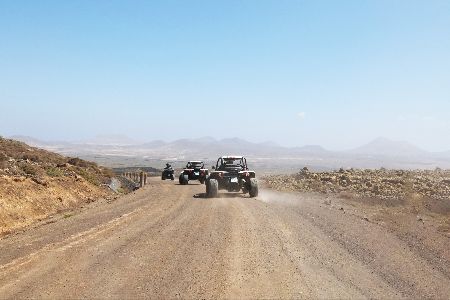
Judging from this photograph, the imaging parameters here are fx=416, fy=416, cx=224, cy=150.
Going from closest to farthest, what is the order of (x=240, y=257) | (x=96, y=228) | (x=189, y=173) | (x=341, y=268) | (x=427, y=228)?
(x=341, y=268)
(x=240, y=257)
(x=96, y=228)
(x=427, y=228)
(x=189, y=173)

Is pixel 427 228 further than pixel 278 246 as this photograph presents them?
Yes

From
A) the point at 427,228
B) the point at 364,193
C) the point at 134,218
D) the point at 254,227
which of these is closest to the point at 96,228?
the point at 134,218

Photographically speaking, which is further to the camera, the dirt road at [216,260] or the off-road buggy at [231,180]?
the off-road buggy at [231,180]

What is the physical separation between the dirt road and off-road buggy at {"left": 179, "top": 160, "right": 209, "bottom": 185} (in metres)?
18.3

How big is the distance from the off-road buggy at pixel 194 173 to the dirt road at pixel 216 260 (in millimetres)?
18314

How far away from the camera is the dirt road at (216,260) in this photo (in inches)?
264

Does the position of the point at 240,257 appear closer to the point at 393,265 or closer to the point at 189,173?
the point at 393,265

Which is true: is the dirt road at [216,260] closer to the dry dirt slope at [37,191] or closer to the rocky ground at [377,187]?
the dry dirt slope at [37,191]

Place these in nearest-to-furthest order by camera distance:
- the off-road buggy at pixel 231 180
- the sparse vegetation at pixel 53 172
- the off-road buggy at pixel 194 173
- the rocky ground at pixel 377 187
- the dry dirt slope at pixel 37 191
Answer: the dry dirt slope at pixel 37 191 < the sparse vegetation at pixel 53 172 < the off-road buggy at pixel 231 180 < the rocky ground at pixel 377 187 < the off-road buggy at pixel 194 173

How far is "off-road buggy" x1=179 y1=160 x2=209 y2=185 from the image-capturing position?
32188mm

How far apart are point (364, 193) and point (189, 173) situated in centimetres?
1385

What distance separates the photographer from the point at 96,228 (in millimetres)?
11742

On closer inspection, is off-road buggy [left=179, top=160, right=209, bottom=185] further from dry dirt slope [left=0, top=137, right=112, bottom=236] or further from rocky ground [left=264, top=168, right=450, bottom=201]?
dry dirt slope [left=0, top=137, right=112, bottom=236]

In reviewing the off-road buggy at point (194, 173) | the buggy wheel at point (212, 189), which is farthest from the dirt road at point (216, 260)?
the off-road buggy at point (194, 173)
